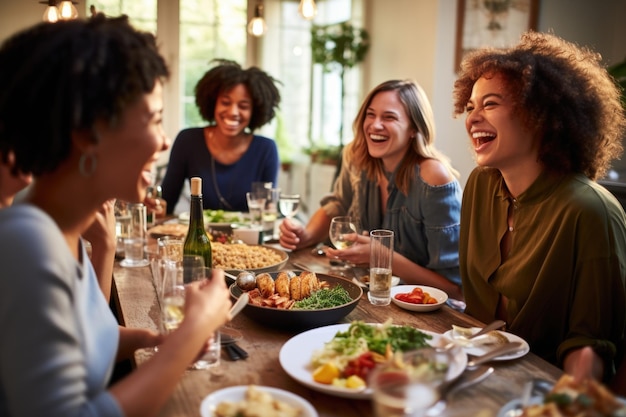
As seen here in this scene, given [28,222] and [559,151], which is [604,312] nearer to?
[559,151]

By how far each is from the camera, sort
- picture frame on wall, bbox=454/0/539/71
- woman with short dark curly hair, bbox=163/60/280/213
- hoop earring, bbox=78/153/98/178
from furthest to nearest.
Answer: picture frame on wall, bbox=454/0/539/71 → woman with short dark curly hair, bbox=163/60/280/213 → hoop earring, bbox=78/153/98/178

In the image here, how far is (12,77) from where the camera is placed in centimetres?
97

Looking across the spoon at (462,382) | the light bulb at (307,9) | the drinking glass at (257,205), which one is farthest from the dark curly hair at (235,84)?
the spoon at (462,382)

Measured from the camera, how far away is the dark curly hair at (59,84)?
0.95m

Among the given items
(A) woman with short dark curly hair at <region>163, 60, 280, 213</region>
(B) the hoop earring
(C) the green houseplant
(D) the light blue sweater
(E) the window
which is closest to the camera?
(D) the light blue sweater

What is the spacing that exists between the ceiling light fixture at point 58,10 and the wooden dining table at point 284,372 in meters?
1.42

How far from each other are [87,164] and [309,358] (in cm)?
63

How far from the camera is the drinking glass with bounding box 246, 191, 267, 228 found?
2.81 metres

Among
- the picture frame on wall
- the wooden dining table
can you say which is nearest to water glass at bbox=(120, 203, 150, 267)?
the wooden dining table

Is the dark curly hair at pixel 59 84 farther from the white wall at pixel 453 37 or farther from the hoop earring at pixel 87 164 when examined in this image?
the white wall at pixel 453 37

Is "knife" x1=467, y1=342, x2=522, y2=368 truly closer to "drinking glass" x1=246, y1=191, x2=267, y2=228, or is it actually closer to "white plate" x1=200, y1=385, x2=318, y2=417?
"white plate" x1=200, y1=385, x2=318, y2=417

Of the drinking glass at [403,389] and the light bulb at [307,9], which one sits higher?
the light bulb at [307,9]

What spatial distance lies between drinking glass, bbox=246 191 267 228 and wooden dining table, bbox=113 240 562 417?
3.30 ft

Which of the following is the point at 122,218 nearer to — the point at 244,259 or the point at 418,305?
the point at 244,259
